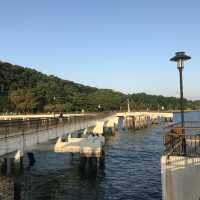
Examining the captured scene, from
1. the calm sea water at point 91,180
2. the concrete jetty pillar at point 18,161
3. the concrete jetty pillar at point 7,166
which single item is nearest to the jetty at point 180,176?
the calm sea water at point 91,180

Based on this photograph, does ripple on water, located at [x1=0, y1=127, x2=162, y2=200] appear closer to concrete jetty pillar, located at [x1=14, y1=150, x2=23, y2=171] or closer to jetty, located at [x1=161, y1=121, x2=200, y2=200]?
concrete jetty pillar, located at [x1=14, y1=150, x2=23, y2=171]

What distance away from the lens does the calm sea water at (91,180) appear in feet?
98.4

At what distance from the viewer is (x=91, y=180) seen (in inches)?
1401

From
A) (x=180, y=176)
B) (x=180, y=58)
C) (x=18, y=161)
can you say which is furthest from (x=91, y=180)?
(x=180, y=176)

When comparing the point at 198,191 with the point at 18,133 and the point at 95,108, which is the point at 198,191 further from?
the point at 95,108

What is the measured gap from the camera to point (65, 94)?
166 meters

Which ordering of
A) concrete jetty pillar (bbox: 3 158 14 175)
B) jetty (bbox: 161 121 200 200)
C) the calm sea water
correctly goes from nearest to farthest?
jetty (bbox: 161 121 200 200), the calm sea water, concrete jetty pillar (bbox: 3 158 14 175)

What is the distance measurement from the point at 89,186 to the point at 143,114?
92.4 meters

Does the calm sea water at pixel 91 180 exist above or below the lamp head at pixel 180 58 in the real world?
below

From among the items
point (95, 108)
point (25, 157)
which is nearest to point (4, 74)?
point (95, 108)

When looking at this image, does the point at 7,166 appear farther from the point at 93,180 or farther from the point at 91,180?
the point at 93,180

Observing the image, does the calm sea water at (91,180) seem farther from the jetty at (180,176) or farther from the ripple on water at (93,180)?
the jetty at (180,176)

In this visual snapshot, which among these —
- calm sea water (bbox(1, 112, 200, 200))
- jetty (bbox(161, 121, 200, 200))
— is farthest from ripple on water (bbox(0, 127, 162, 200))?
jetty (bbox(161, 121, 200, 200))

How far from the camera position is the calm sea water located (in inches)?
1180
